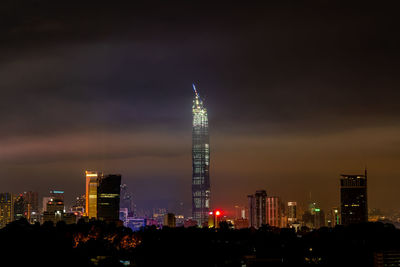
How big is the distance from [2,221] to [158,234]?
238 feet

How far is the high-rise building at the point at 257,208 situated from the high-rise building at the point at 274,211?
2.75ft

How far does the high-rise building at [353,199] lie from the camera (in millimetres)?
129250

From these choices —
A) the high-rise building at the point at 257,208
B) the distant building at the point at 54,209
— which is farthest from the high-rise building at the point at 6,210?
the high-rise building at the point at 257,208

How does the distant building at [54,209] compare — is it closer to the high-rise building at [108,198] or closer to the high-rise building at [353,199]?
the high-rise building at [108,198]

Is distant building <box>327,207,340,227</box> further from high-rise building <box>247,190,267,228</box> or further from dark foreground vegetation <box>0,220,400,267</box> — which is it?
dark foreground vegetation <box>0,220,400,267</box>

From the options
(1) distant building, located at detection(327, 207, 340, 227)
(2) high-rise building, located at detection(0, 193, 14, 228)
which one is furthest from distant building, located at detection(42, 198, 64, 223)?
(1) distant building, located at detection(327, 207, 340, 227)

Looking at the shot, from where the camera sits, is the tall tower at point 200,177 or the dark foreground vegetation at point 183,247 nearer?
the dark foreground vegetation at point 183,247

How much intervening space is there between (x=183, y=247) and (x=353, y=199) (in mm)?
80434

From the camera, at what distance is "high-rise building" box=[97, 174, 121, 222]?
131 metres

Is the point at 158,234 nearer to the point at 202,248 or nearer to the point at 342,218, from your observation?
the point at 202,248

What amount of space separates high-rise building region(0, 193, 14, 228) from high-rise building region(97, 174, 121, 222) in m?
17.5

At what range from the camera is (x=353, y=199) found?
431 ft

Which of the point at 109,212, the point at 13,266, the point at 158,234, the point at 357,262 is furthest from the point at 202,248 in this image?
the point at 109,212

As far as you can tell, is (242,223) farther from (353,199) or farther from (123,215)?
(123,215)
